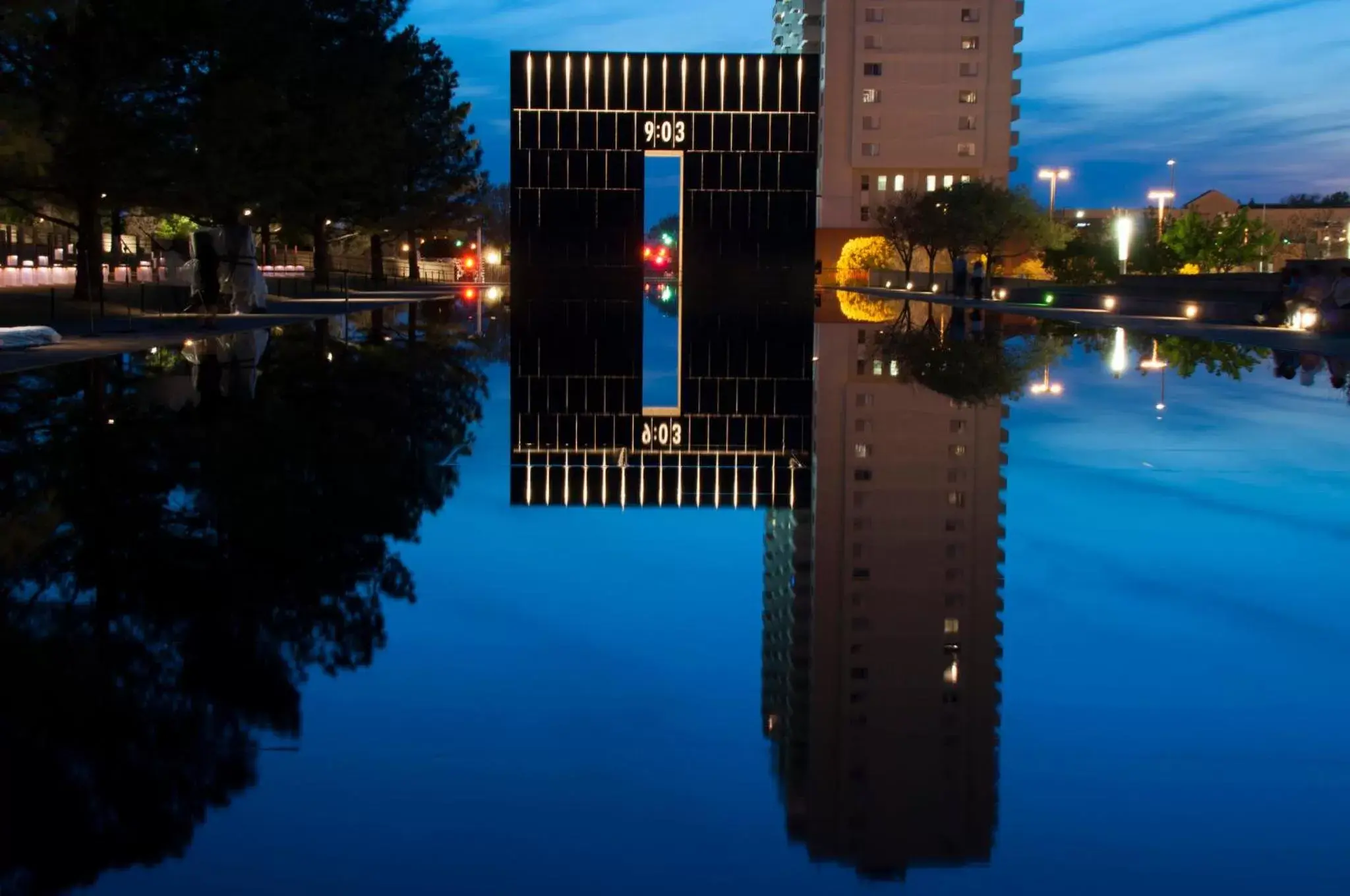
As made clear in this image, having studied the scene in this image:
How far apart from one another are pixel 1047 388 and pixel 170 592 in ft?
57.1

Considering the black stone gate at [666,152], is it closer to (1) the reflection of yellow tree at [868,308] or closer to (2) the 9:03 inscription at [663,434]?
(1) the reflection of yellow tree at [868,308]

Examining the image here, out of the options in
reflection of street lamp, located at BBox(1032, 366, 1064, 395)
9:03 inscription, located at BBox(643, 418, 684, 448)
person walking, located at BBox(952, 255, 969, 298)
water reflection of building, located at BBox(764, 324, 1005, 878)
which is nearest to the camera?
water reflection of building, located at BBox(764, 324, 1005, 878)

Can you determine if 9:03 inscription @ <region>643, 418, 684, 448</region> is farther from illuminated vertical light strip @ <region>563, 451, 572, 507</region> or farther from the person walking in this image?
the person walking

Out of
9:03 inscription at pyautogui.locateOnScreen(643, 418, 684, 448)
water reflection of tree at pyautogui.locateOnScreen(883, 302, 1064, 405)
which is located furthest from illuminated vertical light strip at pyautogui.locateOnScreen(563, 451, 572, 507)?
water reflection of tree at pyautogui.locateOnScreen(883, 302, 1064, 405)

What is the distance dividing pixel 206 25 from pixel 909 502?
33046 mm

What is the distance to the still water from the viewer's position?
16.3ft

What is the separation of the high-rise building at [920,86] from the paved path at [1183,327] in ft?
172

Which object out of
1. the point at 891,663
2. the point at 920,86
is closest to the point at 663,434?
the point at 891,663

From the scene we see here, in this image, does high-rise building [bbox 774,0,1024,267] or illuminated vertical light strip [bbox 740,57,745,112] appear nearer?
illuminated vertical light strip [bbox 740,57,745,112]

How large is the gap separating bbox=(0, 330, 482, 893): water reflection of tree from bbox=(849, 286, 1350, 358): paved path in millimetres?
21230

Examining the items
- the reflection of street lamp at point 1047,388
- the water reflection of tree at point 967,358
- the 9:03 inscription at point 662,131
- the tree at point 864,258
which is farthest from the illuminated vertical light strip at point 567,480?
the 9:03 inscription at point 662,131

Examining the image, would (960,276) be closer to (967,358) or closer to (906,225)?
(906,225)

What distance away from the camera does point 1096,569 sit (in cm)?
984

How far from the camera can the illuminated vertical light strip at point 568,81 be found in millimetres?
94750
